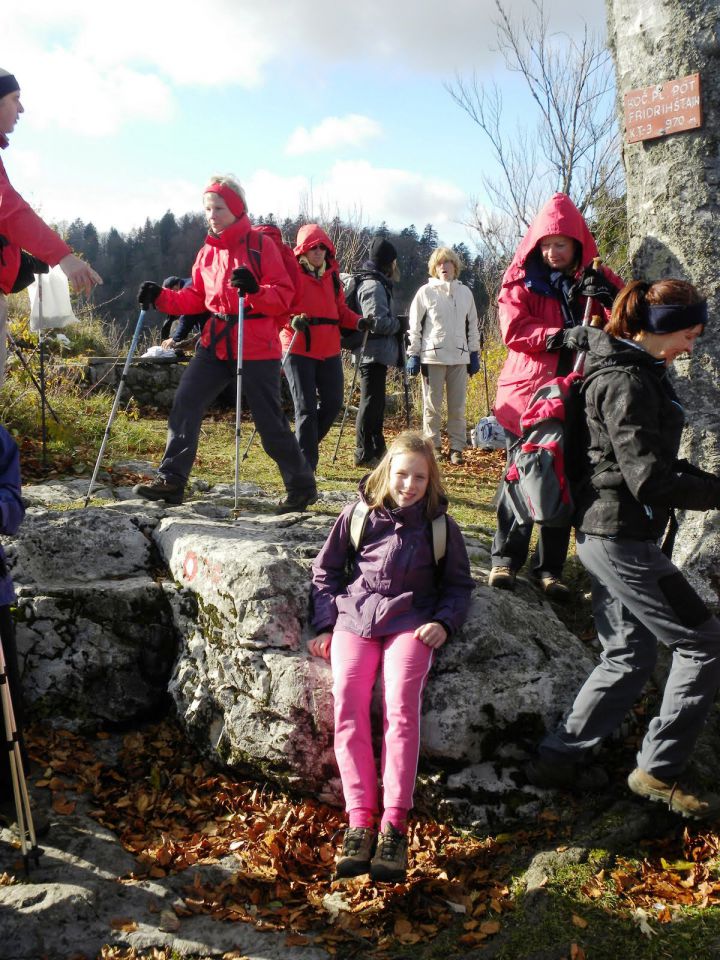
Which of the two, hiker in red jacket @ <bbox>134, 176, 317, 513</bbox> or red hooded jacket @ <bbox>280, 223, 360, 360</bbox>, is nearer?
hiker in red jacket @ <bbox>134, 176, 317, 513</bbox>

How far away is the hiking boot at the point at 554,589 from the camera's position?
427 centimetres

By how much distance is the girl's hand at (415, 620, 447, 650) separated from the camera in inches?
130

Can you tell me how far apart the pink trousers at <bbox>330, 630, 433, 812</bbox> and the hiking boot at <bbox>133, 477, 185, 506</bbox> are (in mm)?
2114

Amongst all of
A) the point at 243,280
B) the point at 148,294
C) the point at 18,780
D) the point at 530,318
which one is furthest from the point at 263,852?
the point at 148,294

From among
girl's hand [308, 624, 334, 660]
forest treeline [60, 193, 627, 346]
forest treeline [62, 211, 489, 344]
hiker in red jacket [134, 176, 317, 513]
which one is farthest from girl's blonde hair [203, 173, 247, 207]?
forest treeline [62, 211, 489, 344]

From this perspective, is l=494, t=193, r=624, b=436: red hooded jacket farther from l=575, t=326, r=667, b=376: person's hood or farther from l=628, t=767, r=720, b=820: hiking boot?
l=628, t=767, r=720, b=820: hiking boot

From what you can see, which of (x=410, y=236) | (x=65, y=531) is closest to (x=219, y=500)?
(x=65, y=531)

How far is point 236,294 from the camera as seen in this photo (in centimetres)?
516

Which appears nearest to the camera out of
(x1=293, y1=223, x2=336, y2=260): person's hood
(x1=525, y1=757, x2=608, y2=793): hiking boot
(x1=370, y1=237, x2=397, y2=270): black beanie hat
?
A: (x1=525, y1=757, x2=608, y2=793): hiking boot

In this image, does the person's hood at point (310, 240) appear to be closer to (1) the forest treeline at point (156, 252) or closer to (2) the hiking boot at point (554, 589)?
(2) the hiking boot at point (554, 589)

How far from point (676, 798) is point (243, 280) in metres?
3.55

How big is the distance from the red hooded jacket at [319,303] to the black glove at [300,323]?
0.19 ft

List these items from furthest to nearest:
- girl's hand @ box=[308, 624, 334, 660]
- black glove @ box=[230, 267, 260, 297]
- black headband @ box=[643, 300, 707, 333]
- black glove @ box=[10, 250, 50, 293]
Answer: black glove @ box=[230, 267, 260, 297] < black glove @ box=[10, 250, 50, 293] < girl's hand @ box=[308, 624, 334, 660] < black headband @ box=[643, 300, 707, 333]

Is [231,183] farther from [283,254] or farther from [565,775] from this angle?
[565,775]
